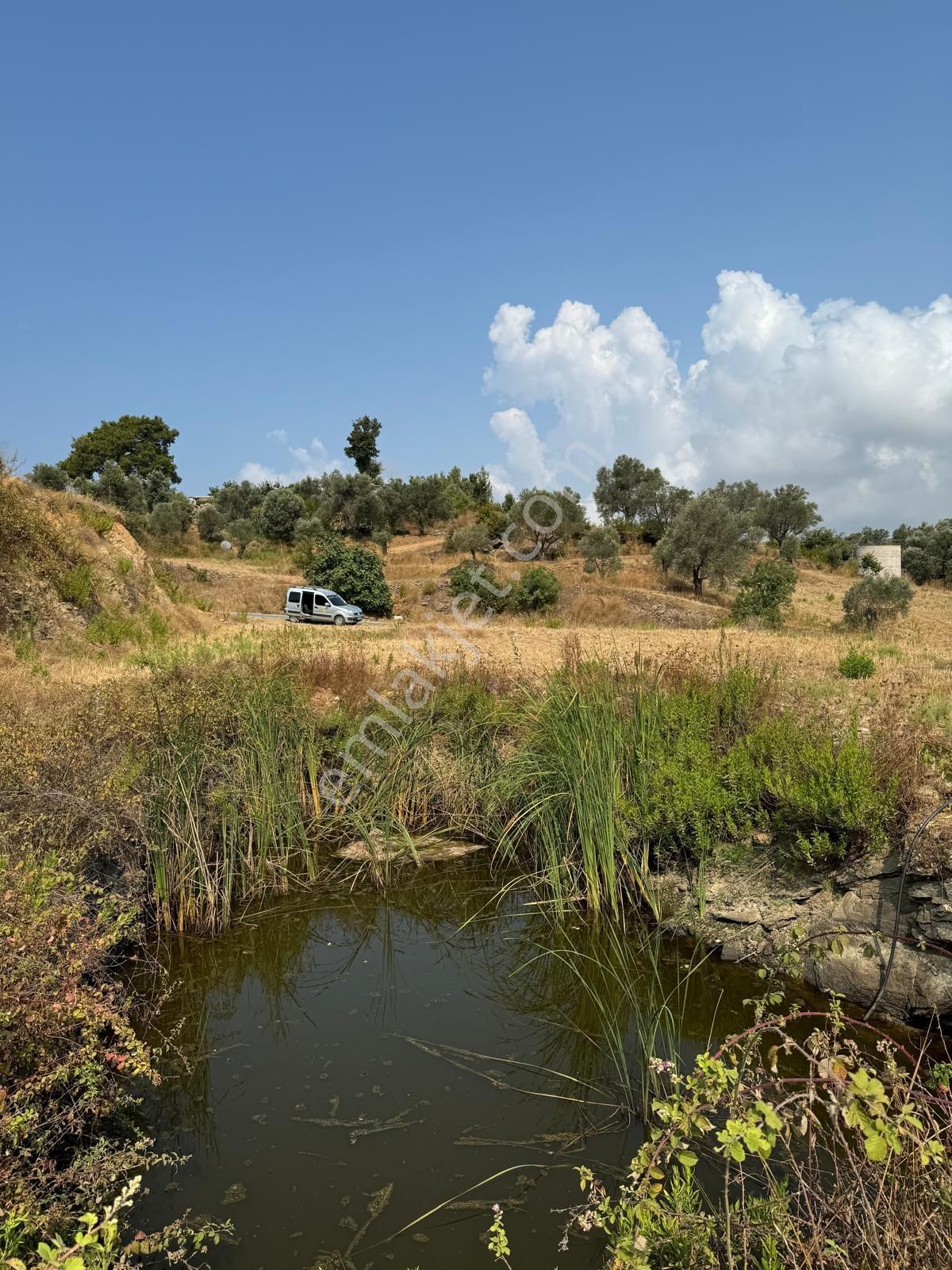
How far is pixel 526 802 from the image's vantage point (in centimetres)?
674

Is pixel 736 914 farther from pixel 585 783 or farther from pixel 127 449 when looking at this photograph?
pixel 127 449

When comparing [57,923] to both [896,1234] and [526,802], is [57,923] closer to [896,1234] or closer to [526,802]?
[896,1234]

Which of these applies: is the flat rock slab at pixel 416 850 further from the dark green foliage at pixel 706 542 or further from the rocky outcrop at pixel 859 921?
the dark green foliage at pixel 706 542

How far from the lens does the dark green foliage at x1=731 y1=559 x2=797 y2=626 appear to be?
21250 mm

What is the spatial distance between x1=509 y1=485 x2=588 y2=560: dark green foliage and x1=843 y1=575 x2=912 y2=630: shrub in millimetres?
16461

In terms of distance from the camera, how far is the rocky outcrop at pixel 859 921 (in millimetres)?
4598

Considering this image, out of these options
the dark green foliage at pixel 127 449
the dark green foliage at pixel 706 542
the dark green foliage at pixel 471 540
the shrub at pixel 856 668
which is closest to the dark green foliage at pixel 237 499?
the dark green foliage at pixel 127 449

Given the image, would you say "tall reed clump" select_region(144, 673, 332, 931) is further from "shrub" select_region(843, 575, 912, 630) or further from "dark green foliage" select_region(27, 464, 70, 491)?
"dark green foliage" select_region(27, 464, 70, 491)

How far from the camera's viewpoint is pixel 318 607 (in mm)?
25234

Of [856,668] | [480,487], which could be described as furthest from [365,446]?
[856,668]

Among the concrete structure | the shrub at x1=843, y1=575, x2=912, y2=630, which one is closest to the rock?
the shrub at x1=843, y1=575, x2=912, y2=630

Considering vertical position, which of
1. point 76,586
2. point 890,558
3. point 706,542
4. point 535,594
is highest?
point 706,542

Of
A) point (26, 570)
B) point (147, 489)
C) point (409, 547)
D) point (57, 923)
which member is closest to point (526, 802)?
point (57, 923)

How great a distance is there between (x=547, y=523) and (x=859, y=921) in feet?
110
